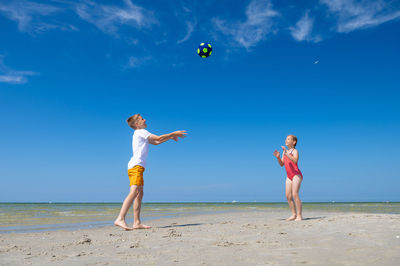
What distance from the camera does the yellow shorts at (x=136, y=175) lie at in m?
5.93

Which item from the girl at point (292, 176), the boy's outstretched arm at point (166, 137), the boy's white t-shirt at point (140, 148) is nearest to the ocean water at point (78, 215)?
the boy's white t-shirt at point (140, 148)

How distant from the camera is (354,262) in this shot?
301 centimetres

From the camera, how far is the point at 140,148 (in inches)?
241

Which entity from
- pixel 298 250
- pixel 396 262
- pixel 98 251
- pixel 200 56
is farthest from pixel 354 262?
pixel 200 56

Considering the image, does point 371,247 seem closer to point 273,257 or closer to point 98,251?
point 273,257

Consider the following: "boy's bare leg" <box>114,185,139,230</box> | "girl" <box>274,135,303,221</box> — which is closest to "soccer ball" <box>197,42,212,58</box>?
"girl" <box>274,135,303,221</box>

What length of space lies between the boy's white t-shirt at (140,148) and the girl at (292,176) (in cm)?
314

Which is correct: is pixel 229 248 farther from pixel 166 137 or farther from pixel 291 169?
pixel 291 169

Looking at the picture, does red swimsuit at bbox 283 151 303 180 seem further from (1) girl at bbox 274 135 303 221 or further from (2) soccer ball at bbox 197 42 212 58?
(2) soccer ball at bbox 197 42 212 58

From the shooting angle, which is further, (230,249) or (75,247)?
Result: (75,247)

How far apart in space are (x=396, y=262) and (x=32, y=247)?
4537mm

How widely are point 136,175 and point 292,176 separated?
12.1ft

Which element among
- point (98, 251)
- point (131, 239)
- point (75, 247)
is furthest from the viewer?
point (131, 239)

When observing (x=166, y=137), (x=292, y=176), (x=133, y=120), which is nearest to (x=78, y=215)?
(x=133, y=120)
